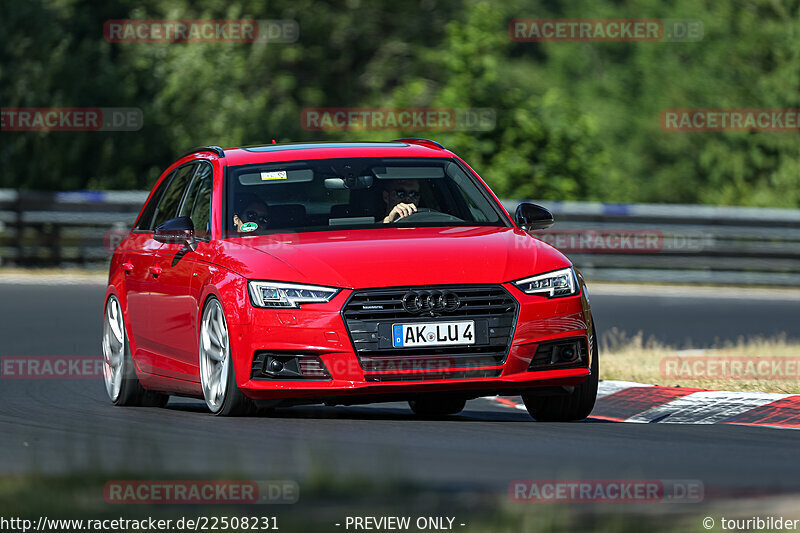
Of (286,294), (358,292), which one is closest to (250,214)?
(286,294)

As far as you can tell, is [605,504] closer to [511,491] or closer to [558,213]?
[511,491]

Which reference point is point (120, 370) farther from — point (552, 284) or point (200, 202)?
point (552, 284)

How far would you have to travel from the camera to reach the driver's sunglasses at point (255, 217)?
10320 mm

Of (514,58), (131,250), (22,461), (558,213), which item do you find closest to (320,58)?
(514,58)

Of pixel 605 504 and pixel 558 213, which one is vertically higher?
pixel 605 504

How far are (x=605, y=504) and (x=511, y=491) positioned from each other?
485mm

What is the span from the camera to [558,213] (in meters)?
25.7

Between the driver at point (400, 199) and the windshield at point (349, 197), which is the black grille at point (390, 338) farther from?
the driver at point (400, 199)

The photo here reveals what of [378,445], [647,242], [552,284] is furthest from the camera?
[647,242]

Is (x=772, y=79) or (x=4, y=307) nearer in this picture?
(x=4, y=307)

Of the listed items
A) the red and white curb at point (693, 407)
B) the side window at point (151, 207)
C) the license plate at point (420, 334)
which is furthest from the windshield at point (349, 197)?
the side window at point (151, 207)

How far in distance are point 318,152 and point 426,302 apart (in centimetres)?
211

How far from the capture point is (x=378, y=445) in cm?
845

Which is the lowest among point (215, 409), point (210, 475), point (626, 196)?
point (626, 196)
